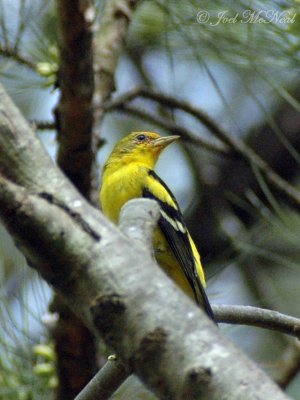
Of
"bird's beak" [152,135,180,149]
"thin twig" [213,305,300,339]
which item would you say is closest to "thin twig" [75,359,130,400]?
"thin twig" [213,305,300,339]

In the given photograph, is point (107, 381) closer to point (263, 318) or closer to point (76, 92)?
point (263, 318)

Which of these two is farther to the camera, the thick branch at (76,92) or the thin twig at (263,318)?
the thick branch at (76,92)

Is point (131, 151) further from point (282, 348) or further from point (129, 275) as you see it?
point (129, 275)

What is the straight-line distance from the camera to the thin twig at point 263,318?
92.1 inches

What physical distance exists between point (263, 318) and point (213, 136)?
2.28 meters

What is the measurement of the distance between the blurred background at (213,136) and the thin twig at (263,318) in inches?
26.9

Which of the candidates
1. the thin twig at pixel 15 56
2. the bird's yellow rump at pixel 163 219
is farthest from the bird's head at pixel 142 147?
the thin twig at pixel 15 56

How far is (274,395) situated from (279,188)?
9.60ft

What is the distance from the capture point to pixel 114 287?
107 cm

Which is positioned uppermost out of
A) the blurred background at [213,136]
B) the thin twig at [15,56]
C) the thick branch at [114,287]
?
the thick branch at [114,287]

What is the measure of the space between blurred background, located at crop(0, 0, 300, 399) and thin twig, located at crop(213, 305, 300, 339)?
26.9 inches

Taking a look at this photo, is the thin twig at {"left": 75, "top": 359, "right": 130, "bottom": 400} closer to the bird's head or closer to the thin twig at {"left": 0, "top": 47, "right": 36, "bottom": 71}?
the thin twig at {"left": 0, "top": 47, "right": 36, "bottom": 71}

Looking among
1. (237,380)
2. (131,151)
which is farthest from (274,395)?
(131,151)

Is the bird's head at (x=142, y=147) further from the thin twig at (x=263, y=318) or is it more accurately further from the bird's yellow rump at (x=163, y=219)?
the thin twig at (x=263, y=318)
